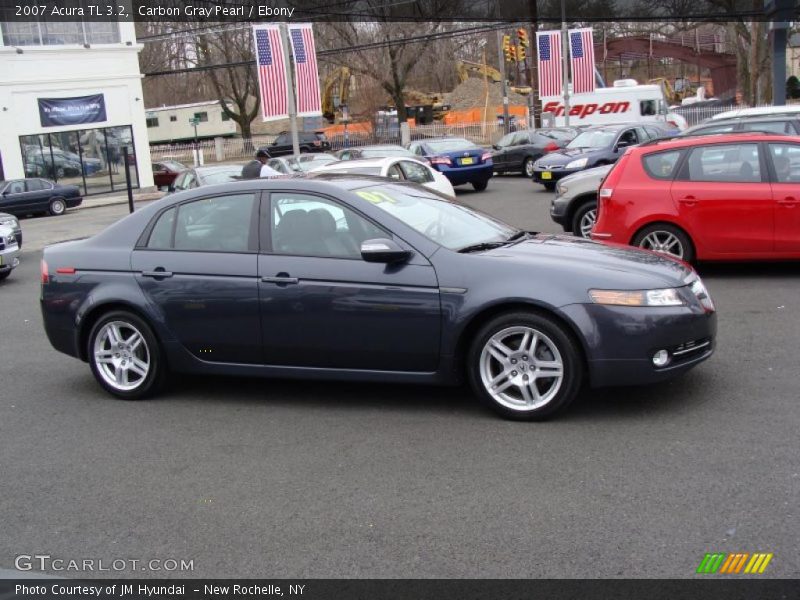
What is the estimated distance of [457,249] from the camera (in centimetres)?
575

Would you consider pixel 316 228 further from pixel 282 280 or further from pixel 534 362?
pixel 534 362

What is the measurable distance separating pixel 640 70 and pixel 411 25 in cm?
4620

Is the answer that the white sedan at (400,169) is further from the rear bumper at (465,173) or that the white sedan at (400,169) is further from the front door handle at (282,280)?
the front door handle at (282,280)

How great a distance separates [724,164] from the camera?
31.3ft

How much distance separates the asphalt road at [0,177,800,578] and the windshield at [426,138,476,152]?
19.4 meters

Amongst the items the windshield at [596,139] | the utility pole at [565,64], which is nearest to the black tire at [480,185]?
the windshield at [596,139]

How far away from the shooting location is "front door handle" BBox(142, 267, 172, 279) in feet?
20.3

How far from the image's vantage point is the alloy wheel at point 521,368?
5.32 metres

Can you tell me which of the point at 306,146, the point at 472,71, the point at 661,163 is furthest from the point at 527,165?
the point at 472,71

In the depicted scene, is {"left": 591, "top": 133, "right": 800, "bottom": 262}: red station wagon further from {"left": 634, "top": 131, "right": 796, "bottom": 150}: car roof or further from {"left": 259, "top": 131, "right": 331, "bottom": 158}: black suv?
{"left": 259, "top": 131, "right": 331, "bottom": 158}: black suv

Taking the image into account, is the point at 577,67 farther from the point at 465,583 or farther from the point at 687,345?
the point at 465,583

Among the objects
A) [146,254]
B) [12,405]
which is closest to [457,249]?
[146,254]

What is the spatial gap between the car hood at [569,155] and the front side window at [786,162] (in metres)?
12.4

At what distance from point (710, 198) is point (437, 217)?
447 cm
